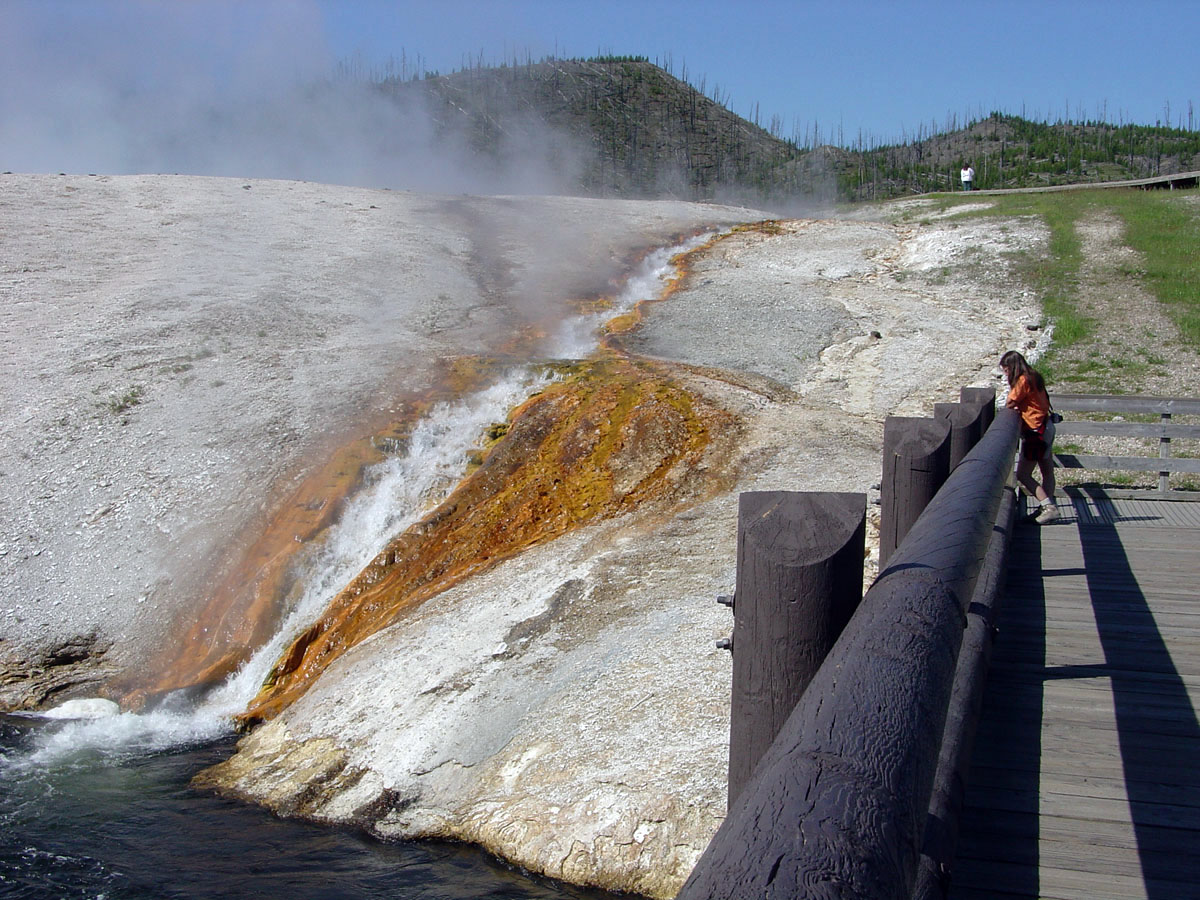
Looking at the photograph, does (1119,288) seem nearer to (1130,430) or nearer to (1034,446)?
(1130,430)

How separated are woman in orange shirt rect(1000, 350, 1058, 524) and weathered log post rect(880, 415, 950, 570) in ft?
13.0

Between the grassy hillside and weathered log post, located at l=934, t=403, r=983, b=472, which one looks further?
the grassy hillside

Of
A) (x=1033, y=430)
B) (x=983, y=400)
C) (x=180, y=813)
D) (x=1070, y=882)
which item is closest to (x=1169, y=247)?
(x=1033, y=430)

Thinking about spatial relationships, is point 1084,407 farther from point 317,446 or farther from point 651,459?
point 317,446

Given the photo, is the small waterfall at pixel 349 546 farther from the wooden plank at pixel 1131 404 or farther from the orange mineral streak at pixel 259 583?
the wooden plank at pixel 1131 404

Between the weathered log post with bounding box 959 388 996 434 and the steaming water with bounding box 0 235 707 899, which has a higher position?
the weathered log post with bounding box 959 388 996 434

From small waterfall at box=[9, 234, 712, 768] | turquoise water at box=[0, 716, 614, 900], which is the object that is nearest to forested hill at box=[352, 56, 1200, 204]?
small waterfall at box=[9, 234, 712, 768]

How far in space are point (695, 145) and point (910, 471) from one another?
60889mm

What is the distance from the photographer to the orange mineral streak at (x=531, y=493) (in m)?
8.76

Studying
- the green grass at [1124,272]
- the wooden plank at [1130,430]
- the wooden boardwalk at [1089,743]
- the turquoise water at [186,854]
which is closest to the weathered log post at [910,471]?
the wooden boardwalk at [1089,743]

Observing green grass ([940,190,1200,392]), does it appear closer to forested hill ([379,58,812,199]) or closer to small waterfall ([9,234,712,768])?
small waterfall ([9,234,712,768])

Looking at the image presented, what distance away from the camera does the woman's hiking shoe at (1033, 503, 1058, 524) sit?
24.2ft

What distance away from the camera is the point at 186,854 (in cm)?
593

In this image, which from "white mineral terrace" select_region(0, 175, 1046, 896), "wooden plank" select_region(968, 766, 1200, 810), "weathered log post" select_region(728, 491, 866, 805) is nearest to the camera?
"weathered log post" select_region(728, 491, 866, 805)
